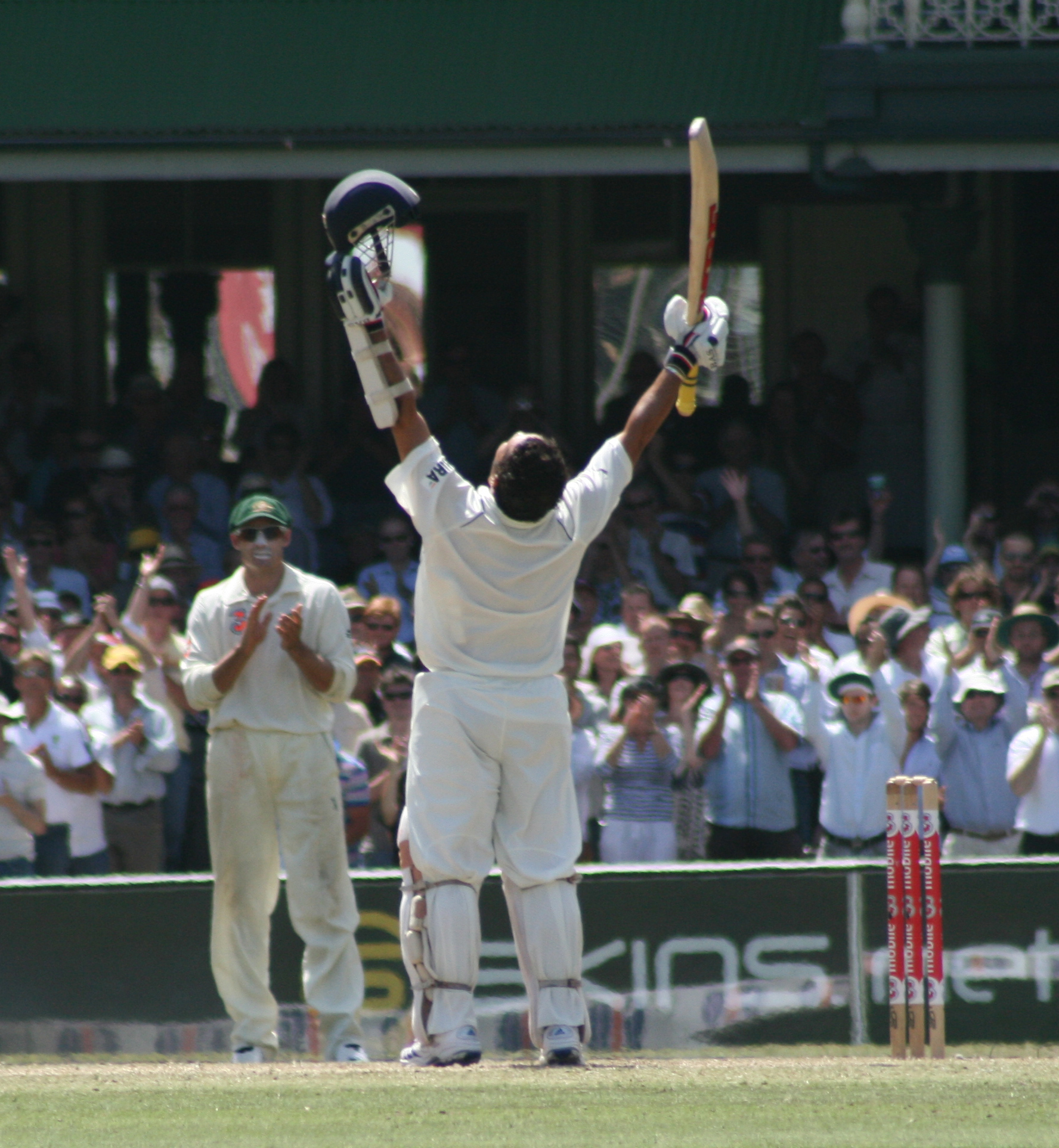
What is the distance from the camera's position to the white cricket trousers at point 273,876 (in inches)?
291

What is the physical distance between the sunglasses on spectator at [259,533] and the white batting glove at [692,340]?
1.75 m

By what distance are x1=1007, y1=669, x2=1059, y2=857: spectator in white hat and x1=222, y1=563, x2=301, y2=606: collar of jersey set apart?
360 centimetres

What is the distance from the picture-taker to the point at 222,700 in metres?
7.44

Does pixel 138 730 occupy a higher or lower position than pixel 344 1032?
higher

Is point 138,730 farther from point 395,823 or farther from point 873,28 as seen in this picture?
point 873,28

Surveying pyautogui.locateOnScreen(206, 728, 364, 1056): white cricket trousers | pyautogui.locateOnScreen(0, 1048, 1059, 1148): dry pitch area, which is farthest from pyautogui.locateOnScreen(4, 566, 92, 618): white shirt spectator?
pyautogui.locateOnScreen(0, 1048, 1059, 1148): dry pitch area

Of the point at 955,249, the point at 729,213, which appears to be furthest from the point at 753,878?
the point at 729,213

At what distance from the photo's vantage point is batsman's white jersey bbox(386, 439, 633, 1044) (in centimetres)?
602

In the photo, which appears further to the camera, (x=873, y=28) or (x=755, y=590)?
(x=873, y=28)

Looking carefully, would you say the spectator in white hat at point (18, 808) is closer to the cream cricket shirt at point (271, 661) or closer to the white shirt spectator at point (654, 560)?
the cream cricket shirt at point (271, 661)

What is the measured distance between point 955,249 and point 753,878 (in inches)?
274

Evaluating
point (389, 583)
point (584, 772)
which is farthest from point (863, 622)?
point (389, 583)

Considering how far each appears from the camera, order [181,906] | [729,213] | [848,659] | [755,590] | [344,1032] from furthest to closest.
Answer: [729,213], [755,590], [848,659], [181,906], [344,1032]

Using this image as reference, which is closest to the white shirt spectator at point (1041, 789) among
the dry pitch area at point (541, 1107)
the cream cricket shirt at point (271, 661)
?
the dry pitch area at point (541, 1107)
